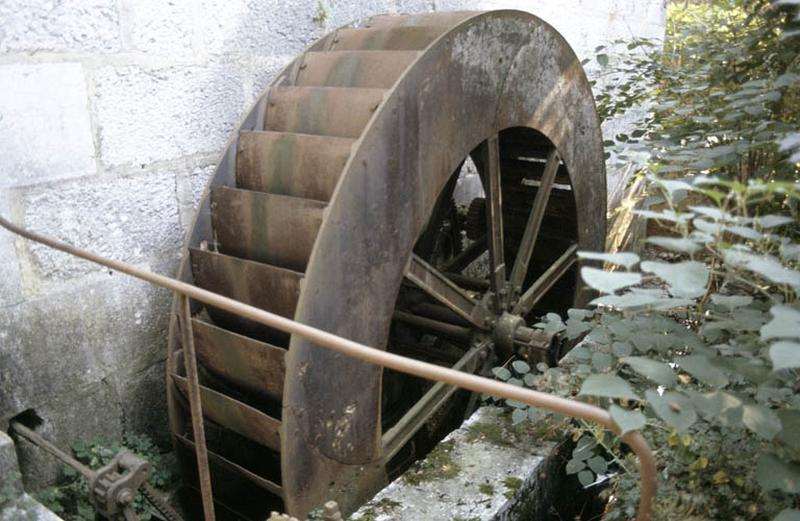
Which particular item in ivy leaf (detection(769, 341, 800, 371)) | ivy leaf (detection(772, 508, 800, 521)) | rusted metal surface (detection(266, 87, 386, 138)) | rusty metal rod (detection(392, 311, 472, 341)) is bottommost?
rusty metal rod (detection(392, 311, 472, 341))

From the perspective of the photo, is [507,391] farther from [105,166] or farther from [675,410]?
[105,166]

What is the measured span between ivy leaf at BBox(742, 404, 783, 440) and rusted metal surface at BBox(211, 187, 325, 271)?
4.90 feet

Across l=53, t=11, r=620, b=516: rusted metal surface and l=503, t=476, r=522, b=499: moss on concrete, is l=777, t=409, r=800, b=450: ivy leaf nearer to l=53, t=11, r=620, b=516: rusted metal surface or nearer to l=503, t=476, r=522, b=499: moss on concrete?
l=503, t=476, r=522, b=499: moss on concrete

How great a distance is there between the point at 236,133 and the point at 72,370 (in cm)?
111

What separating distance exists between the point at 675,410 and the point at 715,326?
41 centimetres

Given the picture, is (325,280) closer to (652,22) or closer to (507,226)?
(507,226)

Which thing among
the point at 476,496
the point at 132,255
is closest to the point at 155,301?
the point at 132,255

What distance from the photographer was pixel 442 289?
3.09 meters

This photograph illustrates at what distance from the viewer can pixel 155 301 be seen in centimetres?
293

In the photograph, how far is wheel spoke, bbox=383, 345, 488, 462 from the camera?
9.56 ft

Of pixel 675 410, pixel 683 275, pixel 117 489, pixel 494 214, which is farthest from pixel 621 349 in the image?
pixel 117 489

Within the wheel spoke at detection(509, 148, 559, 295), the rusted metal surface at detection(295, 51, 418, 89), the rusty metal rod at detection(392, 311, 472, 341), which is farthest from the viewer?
the wheel spoke at detection(509, 148, 559, 295)

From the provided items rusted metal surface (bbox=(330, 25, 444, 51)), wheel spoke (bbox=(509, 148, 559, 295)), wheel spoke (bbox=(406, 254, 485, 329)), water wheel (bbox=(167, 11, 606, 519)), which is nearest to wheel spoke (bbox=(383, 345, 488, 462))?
water wheel (bbox=(167, 11, 606, 519))

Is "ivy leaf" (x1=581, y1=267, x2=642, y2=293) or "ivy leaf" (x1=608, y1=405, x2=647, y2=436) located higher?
"ivy leaf" (x1=581, y1=267, x2=642, y2=293)
